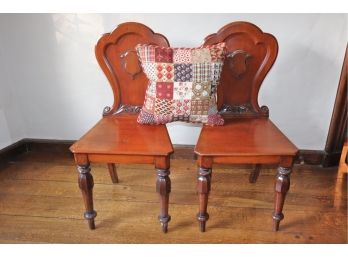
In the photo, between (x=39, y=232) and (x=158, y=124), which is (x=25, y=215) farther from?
(x=158, y=124)

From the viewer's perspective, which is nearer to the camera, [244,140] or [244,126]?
[244,140]

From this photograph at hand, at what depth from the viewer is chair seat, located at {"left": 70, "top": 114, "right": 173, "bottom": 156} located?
1.21 meters

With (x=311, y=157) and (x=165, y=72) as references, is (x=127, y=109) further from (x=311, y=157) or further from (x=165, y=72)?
(x=311, y=157)

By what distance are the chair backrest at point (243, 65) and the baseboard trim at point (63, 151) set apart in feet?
1.86

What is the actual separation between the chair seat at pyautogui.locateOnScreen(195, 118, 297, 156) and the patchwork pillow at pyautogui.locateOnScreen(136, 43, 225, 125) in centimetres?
13

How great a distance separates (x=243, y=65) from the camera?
4.90 feet

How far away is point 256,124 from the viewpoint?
1472mm

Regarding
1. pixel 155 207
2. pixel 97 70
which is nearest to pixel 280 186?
pixel 155 207

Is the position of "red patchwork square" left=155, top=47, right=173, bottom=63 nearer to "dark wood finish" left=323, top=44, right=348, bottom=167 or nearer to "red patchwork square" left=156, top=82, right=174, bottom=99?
"red patchwork square" left=156, top=82, right=174, bottom=99

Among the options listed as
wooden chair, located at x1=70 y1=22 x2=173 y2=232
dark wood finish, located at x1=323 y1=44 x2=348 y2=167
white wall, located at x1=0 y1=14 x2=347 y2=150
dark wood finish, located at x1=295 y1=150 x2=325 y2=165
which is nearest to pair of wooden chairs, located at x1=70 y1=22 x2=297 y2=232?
wooden chair, located at x1=70 y1=22 x2=173 y2=232

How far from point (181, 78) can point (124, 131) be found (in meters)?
0.38

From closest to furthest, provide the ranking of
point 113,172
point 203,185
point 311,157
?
point 203,185
point 113,172
point 311,157

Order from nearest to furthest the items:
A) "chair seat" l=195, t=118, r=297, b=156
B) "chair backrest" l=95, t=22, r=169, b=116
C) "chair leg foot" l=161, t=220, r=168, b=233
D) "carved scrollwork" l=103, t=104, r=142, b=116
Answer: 1. "chair seat" l=195, t=118, r=297, b=156
2. "chair leg foot" l=161, t=220, r=168, b=233
3. "chair backrest" l=95, t=22, r=169, b=116
4. "carved scrollwork" l=103, t=104, r=142, b=116
